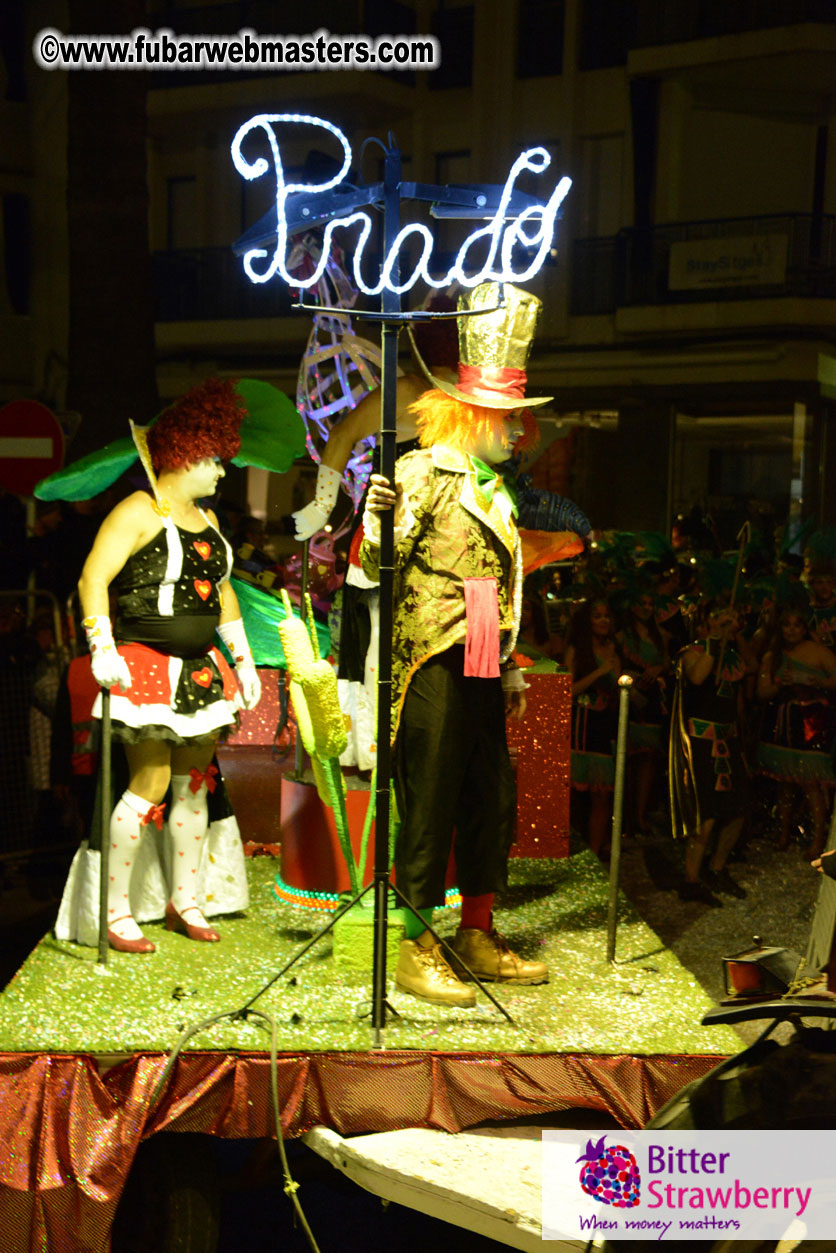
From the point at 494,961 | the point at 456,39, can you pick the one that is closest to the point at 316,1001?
the point at 494,961

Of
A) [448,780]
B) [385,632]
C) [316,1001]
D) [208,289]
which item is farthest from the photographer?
[208,289]

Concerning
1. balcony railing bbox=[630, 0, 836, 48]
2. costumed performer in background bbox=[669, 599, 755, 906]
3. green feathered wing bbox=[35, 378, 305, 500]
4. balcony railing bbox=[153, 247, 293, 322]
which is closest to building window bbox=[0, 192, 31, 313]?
balcony railing bbox=[153, 247, 293, 322]

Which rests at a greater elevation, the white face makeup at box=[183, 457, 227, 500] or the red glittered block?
the white face makeup at box=[183, 457, 227, 500]

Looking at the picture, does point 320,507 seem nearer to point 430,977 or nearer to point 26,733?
point 430,977

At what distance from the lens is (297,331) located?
11617 mm

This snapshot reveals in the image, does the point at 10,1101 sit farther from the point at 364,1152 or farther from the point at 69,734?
the point at 69,734

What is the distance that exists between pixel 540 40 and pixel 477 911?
335 inches

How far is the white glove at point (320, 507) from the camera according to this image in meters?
4.37

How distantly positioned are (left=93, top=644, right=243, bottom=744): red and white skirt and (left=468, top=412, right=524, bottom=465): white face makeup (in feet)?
3.35

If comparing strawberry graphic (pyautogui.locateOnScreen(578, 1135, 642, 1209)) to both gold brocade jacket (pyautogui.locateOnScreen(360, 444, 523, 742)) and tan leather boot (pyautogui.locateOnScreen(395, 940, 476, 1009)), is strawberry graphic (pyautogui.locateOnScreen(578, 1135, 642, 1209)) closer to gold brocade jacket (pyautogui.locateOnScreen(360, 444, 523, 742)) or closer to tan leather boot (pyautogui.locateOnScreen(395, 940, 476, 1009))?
tan leather boot (pyautogui.locateOnScreen(395, 940, 476, 1009))

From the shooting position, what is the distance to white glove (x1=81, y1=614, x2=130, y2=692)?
3490 millimetres

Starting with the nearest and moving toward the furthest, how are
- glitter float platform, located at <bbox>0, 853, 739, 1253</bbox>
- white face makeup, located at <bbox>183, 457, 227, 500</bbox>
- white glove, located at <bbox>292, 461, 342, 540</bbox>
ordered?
glitter float platform, located at <bbox>0, 853, 739, 1253</bbox>, white face makeup, located at <bbox>183, 457, 227, 500</bbox>, white glove, located at <bbox>292, 461, 342, 540</bbox>

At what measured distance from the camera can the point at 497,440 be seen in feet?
11.9

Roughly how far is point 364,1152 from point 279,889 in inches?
60.2
